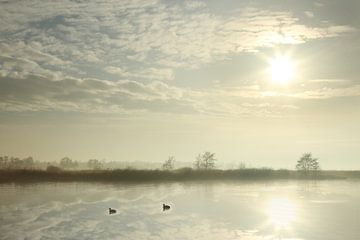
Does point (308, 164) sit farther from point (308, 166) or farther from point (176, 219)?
point (176, 219)

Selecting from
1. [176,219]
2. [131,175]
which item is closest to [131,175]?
[131,175]

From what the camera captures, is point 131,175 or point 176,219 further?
point 131,175

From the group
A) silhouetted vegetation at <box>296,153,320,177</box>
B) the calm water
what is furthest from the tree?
the calm water

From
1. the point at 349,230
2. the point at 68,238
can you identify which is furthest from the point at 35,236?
the point at 349,230

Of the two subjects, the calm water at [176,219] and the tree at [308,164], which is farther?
the tree at [308,164]

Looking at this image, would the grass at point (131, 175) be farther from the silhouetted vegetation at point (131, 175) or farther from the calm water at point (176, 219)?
the calm water at point (176, 219)

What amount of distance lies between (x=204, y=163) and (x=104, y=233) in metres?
102

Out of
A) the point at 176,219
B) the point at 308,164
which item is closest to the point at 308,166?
the point at 308,164

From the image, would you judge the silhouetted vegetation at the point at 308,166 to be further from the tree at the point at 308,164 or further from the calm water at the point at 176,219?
the calm water at the point at 176,219

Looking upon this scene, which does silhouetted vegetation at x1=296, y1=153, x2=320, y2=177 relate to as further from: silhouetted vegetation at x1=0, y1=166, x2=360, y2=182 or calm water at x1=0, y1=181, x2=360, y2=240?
calm water at x1=0, y1=181, x2=360, y2=240

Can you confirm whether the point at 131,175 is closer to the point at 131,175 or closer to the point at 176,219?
the point at 131,175

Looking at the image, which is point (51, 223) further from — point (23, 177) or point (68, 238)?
point (23, 177)

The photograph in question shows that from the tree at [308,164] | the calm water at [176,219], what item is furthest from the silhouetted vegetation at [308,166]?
the calm water at [176,219]

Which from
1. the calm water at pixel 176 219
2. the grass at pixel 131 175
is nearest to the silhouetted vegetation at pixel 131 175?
the grass at pixel 131 175
